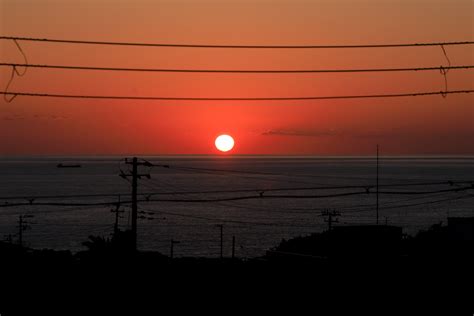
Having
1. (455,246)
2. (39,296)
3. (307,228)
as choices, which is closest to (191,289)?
(39,296)

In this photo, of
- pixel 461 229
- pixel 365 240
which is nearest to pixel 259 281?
pixel 365 240

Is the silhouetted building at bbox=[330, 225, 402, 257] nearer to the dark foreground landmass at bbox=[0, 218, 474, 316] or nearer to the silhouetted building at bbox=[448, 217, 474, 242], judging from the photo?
the silhouetted building at bbox=[448, 217, 474, 242]

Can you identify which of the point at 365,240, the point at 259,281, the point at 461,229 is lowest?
the point at 259,281

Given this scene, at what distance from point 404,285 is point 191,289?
5.53m

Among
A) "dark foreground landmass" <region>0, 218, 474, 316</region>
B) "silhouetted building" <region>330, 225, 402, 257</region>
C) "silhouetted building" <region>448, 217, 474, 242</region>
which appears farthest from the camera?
"silhouetted building" <region>448, 217, 474, 242</region>

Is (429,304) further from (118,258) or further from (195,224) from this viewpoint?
(195,224)

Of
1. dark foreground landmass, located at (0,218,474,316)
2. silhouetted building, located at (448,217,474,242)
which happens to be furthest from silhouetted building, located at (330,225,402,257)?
dark foreground landmass, located at (0,218,474,316)

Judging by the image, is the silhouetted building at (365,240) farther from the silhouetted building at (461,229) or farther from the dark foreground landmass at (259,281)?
the dark foreground landmass at (259,281)

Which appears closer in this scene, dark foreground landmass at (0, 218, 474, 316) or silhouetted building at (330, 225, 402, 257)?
dark foreground landmass at (0, 218, 474, 316)

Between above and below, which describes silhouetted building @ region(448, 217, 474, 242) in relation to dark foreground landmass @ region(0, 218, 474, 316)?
above

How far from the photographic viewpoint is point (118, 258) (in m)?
24.8

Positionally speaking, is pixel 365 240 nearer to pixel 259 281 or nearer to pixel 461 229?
pixel 461 229

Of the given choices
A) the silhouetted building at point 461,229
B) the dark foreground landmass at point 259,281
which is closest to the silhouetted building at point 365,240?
the silhouetted building at point 461,229

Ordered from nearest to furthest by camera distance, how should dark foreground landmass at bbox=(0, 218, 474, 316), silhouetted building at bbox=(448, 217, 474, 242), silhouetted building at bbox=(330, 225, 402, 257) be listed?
dark foreground landmass at bbox=(0, 218, 474, 316)
silhouetted building at bbox=(330, 225, 402, 257)
silhouetted building at bbox=(448, 217, 474, 242)
